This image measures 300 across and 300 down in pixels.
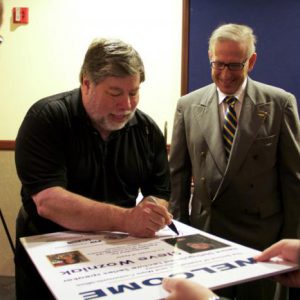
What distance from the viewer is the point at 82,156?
4.92ft

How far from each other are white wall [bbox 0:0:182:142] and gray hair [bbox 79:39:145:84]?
5.16 ft

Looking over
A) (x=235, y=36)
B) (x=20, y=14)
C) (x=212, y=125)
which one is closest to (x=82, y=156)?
(x=212, y=125)

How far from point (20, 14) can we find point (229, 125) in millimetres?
1940

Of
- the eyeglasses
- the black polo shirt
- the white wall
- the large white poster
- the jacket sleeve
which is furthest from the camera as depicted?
the white wall

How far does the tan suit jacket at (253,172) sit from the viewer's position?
1.90 m

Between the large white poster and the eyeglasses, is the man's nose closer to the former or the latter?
the large white poster

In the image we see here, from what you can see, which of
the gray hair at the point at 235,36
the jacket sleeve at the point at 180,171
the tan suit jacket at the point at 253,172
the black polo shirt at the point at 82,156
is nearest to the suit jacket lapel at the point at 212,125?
the tan suit jacket at the point at 253,172

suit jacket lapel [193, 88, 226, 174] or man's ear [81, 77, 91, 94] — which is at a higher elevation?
man's ear [81, 77, 91, 94]

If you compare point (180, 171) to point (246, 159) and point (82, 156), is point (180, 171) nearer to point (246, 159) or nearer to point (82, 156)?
point (246, 159)

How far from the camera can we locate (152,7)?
3.01m

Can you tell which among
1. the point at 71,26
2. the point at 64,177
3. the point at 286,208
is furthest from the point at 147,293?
the point at 71,26

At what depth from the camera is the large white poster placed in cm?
94

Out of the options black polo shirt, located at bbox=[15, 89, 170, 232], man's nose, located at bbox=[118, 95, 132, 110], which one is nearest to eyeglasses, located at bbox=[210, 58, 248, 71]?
black polo shirt, located at bbox=[15, 89, 170, 232]

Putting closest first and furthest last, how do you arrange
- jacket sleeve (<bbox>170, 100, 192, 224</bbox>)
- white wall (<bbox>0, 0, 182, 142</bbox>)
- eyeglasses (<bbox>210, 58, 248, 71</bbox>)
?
eyeglasses (<bbox>210, 58, 248, 71</bbox>), jacket sleeve (<bbox>170, 100, 192, 224</bbox>), white wall (<bbox>0, 0, 182, 142</bbox>)
